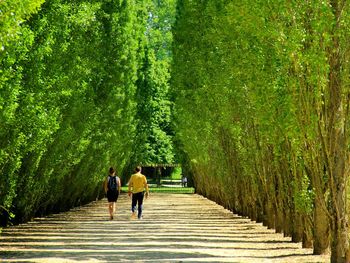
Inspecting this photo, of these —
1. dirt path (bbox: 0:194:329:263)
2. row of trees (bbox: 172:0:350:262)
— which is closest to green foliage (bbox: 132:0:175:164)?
row of trees (bbox: 172:0:350:262)

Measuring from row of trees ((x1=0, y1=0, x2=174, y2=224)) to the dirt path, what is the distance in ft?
3.65

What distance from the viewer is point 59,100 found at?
1020 inches

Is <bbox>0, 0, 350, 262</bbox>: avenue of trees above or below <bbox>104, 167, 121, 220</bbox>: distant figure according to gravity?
above

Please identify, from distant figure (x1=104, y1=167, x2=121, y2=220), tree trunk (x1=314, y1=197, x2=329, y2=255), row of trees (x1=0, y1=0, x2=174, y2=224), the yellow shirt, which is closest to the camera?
row of trees (x1=0, y1=0, x2=174, y2=224)

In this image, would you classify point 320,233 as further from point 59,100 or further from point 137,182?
point 59,100

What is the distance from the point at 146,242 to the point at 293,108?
528 cm

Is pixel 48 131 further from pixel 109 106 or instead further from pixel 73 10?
pixel 109 106

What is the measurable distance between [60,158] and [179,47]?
19.4m

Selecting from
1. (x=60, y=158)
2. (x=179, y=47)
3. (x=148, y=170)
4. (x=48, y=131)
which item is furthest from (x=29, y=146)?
(x=148, y=170)

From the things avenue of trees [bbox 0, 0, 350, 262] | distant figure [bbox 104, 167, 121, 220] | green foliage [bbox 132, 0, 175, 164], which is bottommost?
distant figure [bbox 104, 167, 121, 220]

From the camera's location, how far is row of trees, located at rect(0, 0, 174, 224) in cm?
1681

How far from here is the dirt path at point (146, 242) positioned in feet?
51.4

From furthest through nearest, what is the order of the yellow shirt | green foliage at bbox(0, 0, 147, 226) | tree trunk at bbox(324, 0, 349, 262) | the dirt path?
the yellow shirt, green foliage at bbox(0, 0, 147, 226), the dirt path, tree trunk at bbox(324, 0, 349, 262)

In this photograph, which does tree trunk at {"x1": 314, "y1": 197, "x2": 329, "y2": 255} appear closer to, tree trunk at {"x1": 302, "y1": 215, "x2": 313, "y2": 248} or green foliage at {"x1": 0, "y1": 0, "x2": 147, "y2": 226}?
tree trunk at {"x1": 302, "y1": 215, "x2": 313, "y2": 248}
